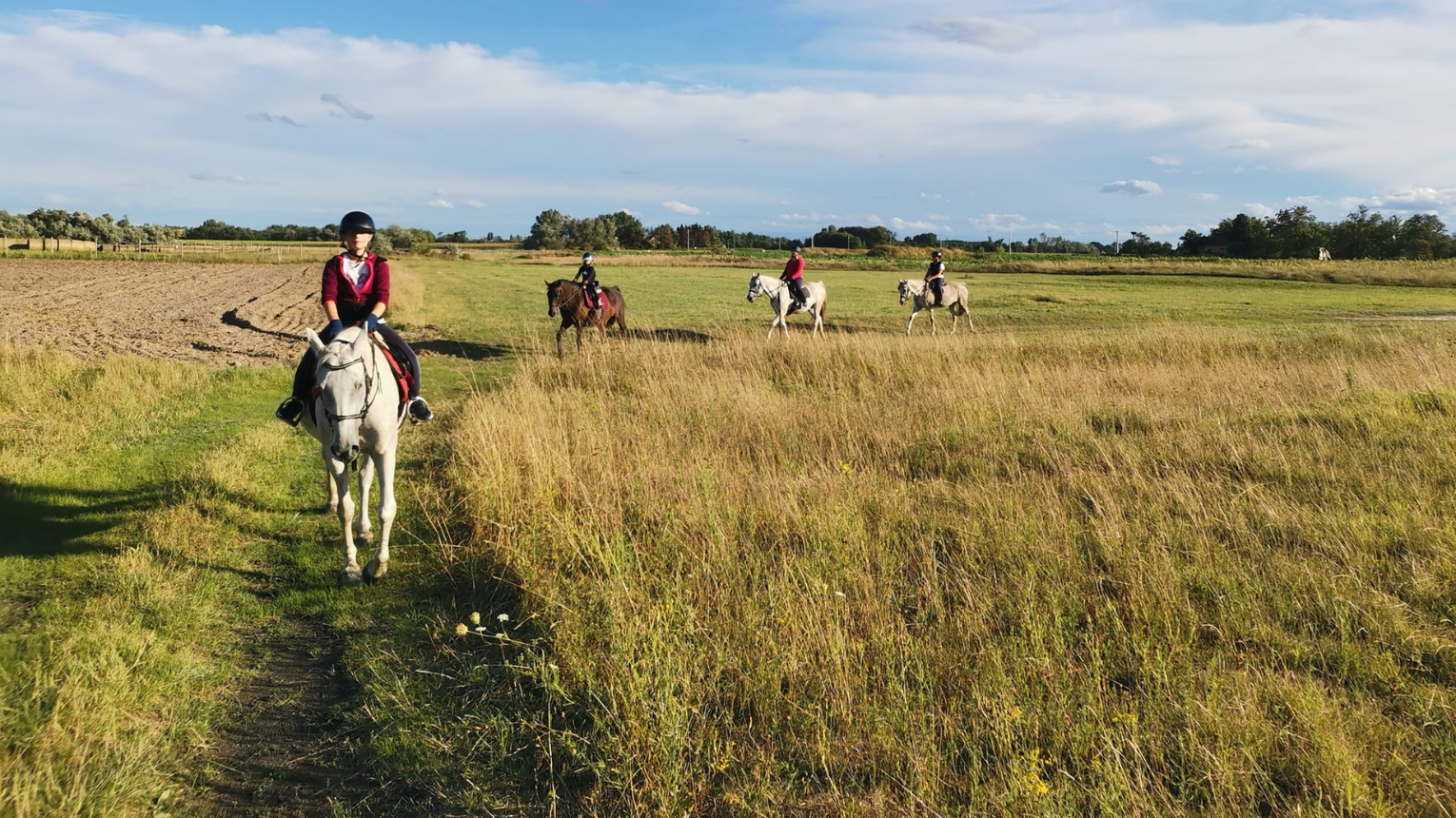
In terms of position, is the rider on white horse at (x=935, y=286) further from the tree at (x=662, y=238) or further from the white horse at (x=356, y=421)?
the tree at (x=662, y=238)

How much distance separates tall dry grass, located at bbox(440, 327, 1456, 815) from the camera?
327 centimetres

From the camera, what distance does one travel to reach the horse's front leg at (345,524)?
582 cm

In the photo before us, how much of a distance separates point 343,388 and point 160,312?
25.7m

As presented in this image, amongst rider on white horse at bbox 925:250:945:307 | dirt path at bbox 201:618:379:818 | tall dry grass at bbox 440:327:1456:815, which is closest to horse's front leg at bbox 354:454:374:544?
tall dry grass at bbox 440:327:1456:815

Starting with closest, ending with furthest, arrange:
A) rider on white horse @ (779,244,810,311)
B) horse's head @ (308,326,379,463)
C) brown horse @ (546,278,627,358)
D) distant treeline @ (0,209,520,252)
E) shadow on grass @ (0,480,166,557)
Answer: horse's head @ (308,326,379,463) → shadow on grass @ (0,480,166,557) → brown horse @ (546,278,627,358) → rider on white horse @ (779,244,810,311) → distant treeline @ (0,209,520,252)

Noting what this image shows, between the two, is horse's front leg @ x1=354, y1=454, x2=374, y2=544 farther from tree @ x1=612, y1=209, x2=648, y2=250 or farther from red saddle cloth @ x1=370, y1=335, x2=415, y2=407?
tree @ x1=612, y1=209, x2=648, y2=250

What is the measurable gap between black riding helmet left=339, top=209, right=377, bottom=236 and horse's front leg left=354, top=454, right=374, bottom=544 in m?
1.81

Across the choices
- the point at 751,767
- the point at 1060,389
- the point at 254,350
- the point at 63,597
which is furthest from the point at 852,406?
the point at 254,350

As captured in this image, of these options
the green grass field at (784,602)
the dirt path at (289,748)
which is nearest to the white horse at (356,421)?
the green grass field at (784,602)

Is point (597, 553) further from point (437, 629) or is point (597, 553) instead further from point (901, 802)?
point (901, 802)

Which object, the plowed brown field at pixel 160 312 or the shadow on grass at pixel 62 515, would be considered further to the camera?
the plowed brown field at pixel 160 312

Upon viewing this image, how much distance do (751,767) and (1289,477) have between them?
6000mm

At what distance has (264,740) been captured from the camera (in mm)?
3896

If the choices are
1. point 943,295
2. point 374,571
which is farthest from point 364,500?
point 943,295
